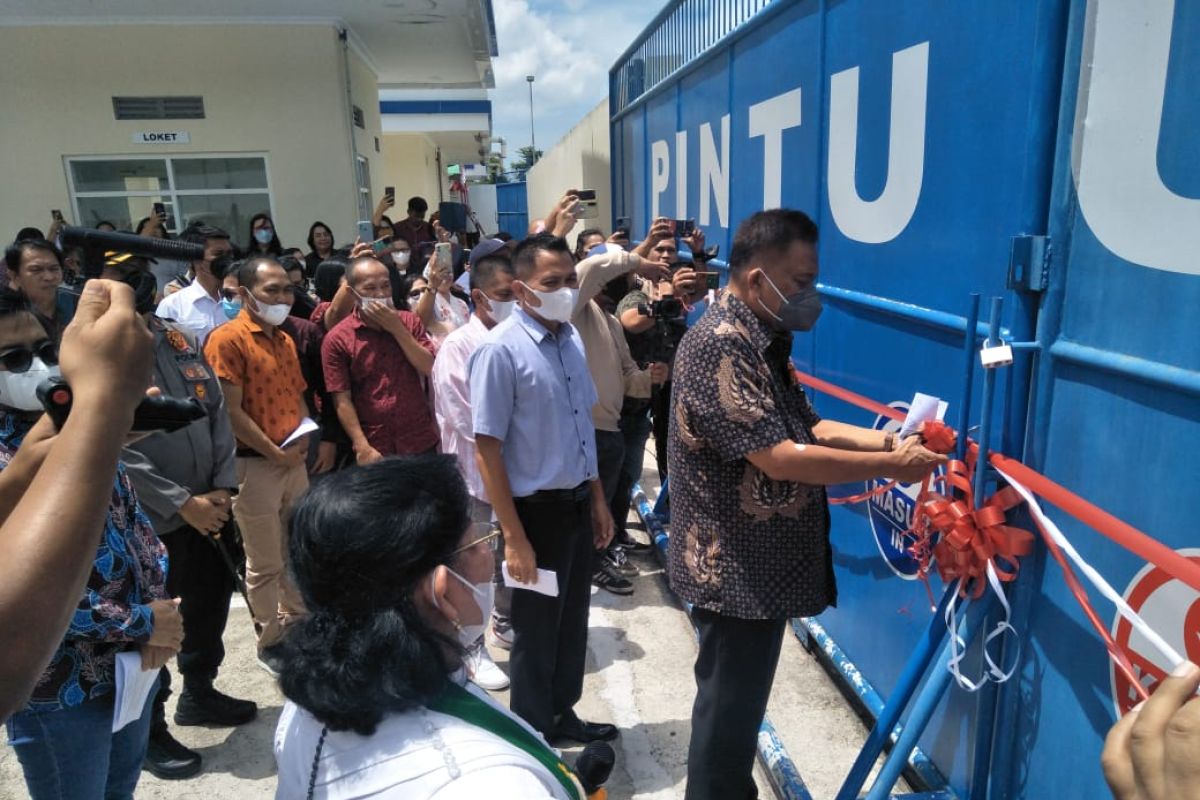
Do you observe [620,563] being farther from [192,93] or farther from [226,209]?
[192,93]

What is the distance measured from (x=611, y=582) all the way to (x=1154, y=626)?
9.37ft

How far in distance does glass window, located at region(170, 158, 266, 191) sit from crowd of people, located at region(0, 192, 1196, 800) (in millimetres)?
6627

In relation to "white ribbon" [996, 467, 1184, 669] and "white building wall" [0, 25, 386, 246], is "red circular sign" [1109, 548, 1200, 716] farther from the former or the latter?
"white building wall" [0, 25, 386, 246]

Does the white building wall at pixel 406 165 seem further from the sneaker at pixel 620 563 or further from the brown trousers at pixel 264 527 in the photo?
the brown trousers at pixel 264 527

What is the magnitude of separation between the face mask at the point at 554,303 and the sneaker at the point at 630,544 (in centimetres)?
229

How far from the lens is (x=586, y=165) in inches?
434

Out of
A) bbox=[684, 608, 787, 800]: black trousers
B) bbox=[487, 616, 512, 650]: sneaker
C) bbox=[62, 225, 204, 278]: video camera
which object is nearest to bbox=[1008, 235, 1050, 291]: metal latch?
bbox=[684, 608, 787, 800]: black trousers

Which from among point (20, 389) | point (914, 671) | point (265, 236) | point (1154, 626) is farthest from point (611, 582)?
point (265, 236)

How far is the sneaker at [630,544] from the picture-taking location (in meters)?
4.67

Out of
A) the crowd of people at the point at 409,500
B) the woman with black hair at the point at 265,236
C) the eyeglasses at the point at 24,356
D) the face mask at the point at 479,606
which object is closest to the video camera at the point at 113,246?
the crowd of people at the point at 409,500

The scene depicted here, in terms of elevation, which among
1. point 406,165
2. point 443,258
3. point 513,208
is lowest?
point 443,258

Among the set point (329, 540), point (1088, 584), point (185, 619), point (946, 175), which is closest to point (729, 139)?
point (946, 175)

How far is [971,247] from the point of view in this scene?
2.13 m

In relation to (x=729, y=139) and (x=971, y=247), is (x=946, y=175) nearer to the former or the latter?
(x=971, y=247)
